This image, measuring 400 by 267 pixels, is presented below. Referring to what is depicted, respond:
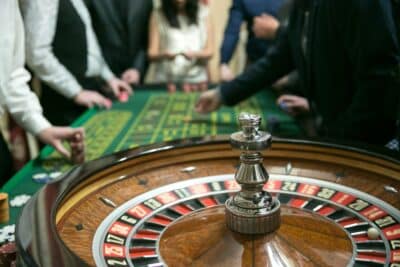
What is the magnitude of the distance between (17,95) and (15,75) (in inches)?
3.1

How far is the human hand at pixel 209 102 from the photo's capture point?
7.37 ft

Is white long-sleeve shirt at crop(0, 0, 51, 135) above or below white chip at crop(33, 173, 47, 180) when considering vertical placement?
above

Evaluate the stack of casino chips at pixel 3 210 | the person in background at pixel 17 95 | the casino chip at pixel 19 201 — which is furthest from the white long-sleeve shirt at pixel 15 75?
the stack of casino chips at pixel 3 210

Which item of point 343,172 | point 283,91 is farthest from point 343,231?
point 283,91

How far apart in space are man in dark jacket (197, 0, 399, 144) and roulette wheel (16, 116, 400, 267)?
20.4 inches

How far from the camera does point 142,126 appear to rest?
2244mm

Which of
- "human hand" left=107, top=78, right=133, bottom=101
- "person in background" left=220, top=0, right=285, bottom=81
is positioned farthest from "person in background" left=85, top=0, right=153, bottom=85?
"person in background" left=220, top=0, right=285, bottom=81

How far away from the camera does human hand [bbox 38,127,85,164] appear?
1.72 metres

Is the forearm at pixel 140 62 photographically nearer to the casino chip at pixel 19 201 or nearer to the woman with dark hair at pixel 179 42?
the woman with dark hair at pixel 179 42

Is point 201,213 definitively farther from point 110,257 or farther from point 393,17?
point 393,17

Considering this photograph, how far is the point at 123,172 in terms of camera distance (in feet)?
3.80

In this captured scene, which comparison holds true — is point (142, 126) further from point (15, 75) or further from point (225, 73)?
point (225, 73)

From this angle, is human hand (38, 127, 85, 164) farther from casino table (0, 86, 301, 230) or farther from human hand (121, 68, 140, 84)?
human hand (121, 68, 140, 84)

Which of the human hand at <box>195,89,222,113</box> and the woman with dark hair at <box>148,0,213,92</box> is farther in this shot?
the woman with dark hair at <box>148,0,213,92</box>
